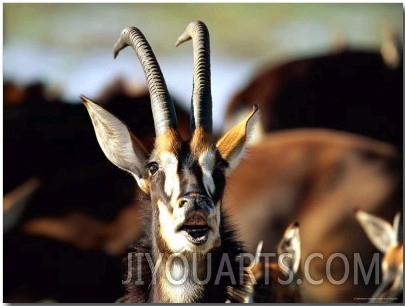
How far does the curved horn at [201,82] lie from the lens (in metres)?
5.18

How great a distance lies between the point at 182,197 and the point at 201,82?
0.84m

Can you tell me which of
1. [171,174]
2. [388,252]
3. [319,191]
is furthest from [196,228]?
[388,252]

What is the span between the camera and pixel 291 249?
5980 millimetres

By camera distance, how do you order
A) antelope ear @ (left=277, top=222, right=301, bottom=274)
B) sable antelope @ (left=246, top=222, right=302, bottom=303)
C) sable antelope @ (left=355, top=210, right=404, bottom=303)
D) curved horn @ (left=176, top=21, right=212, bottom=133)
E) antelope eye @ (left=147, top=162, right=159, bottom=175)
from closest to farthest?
1. antelope eye @ (left=147, top=162, right=159, bottom=175)
2. curved horn @ (left=176, top=21, right=212, bottom=133)
3. sable antelope @ (left=246, top=222, right=302, bottom=303)
4. antelope ear @ (left=277, top=222, right=301, bottom=274)
5. sable antelope @ (left=355, top=210, right=404, bottom=303)

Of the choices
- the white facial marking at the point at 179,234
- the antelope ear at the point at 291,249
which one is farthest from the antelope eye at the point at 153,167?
the antelope ear at the point at 291,249

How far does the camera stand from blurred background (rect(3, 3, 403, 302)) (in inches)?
236

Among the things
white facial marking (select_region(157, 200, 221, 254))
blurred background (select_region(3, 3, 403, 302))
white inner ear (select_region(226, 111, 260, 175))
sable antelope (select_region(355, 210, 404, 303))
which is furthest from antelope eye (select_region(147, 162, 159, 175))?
sable antelope (select_region(355, 210, 404, 303))

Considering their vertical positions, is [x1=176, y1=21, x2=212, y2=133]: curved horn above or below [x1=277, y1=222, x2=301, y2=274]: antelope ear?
above

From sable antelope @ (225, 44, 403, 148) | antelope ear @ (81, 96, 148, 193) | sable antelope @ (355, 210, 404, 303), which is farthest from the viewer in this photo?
sable antelope @ (225, 44, 403, 148)

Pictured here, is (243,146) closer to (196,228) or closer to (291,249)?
(196,228)

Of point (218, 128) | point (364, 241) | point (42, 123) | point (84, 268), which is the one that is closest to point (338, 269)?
point (364, 241)

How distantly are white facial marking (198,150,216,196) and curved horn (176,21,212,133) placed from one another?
8.8 inches

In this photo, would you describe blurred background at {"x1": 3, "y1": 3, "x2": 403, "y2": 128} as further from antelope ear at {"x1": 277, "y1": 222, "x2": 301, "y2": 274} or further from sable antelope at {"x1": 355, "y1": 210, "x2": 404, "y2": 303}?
sable antelope at {"x1": 355, "y1": 210, "x2": 404, "y2": 303}

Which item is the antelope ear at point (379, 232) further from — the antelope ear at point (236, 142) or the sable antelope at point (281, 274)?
the antelope ear at point (236, 142)
